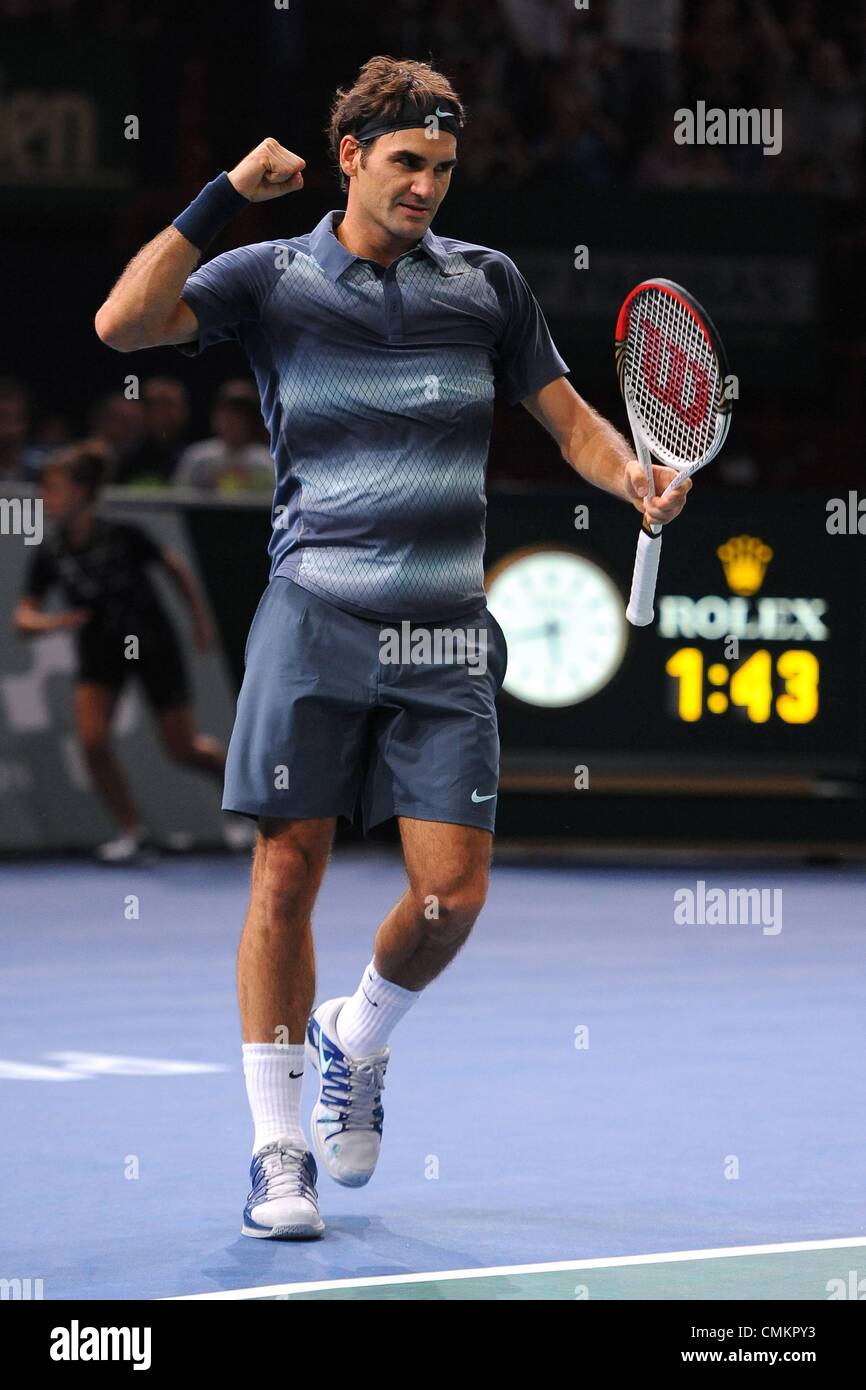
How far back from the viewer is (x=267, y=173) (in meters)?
4.71

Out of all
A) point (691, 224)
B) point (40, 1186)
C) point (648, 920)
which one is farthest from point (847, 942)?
point (691, 224)

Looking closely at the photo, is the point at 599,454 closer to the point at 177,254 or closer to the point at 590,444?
the point at 590,444

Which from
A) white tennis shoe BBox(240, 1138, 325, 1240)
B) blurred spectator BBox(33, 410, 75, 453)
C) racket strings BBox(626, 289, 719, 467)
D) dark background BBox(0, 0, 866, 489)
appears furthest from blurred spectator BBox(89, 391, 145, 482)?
white tennis shoe BBox(240, 1138, 325, 1240)

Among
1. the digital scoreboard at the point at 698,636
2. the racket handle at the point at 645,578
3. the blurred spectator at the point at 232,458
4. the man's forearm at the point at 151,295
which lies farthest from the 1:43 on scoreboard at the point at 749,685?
the man's forearm at the point at 151,295

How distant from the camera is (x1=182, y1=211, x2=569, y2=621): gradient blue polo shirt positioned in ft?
15.9

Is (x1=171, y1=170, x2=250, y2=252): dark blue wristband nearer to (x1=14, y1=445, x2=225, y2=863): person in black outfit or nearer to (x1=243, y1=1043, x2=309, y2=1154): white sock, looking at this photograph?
(x1=243, y1=1043, x2=309, y2=1154): white sock

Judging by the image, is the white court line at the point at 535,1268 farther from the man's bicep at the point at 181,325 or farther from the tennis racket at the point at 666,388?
the man's bicep at the point at 181,325

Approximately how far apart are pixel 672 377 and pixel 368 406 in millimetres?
684

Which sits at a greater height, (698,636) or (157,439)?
(157,439)

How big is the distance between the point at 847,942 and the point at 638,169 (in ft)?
26.3

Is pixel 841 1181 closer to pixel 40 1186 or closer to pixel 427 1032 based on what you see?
pixel 40 1186

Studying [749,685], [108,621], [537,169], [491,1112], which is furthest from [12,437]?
[491,1112]

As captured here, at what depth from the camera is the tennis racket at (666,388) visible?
4840mm

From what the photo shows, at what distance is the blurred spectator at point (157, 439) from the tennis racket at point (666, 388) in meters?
8.38
